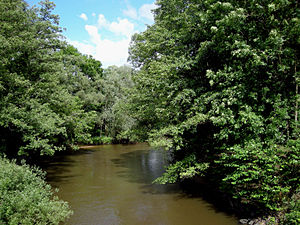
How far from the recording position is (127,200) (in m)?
10.5

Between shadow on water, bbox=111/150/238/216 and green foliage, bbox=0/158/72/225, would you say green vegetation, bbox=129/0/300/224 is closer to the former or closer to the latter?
shadow on water, bbox=111/150/238/216

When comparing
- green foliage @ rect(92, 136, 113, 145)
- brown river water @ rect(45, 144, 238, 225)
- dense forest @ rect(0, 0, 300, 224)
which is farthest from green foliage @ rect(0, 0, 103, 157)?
green foliage @ rect(92, 136, 113, 145)

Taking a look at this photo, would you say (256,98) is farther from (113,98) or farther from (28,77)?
(113,98)

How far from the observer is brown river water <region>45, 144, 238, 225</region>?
840 centimetres

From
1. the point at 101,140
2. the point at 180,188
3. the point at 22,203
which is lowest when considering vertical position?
the point at 180,188

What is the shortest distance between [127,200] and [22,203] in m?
5.44

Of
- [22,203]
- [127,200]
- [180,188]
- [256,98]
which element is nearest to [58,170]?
[127,200]

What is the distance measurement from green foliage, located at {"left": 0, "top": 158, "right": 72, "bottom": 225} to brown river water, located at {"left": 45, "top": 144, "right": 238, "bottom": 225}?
2048 millimetres

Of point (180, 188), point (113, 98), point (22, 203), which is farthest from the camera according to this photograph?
point (113, 98)

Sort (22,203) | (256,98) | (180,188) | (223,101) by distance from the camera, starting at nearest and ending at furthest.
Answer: (22,203), (256,98), (223,101), (180,188)

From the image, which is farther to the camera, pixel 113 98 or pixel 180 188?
pixel 113 98

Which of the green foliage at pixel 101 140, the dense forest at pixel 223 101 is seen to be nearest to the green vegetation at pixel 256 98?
the dense forest at pixel 223 101

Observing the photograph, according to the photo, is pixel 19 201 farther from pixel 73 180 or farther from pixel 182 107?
pixel 73 180

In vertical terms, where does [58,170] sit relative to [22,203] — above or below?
below
